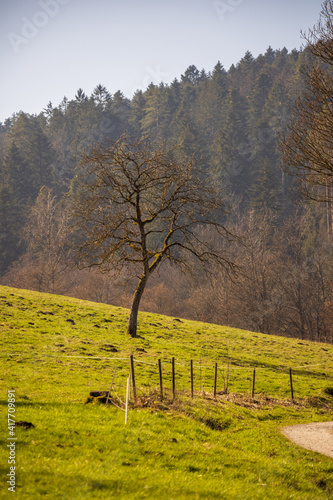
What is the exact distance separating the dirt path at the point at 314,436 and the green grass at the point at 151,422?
0.48 m

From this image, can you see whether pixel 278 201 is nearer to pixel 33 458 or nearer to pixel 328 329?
pixel 328 329

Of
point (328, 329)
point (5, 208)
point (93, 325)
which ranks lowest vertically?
point (328, 329)

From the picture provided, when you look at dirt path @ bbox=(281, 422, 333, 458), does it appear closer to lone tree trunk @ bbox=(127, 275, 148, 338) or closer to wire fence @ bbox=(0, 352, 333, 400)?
wire fence @ bbox=(0, 352, 333, 400)

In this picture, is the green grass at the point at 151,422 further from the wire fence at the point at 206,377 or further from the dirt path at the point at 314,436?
the dirt path at the point at 314,436

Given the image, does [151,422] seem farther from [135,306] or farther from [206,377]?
[135,306]

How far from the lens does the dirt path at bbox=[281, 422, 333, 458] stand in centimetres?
1264

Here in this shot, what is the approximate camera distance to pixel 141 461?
9.30m

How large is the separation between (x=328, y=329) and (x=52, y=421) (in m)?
53.0

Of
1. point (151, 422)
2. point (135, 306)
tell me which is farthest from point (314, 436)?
point (135, 306)

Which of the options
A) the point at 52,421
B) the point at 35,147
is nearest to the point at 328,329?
the point at 52,421

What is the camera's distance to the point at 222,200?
4353 cm

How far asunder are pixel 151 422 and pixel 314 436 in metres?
5.86

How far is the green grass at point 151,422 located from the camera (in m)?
8.23

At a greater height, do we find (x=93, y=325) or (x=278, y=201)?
(x=278, y=201)
